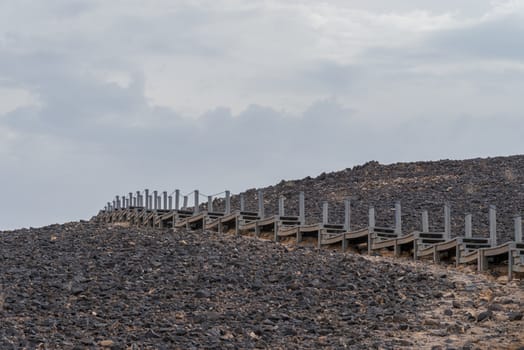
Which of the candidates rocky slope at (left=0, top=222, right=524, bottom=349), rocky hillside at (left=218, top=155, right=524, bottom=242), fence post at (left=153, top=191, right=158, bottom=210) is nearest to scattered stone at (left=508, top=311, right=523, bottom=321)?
rocky slope at (left=0, top=222, right=524, bottom=349)

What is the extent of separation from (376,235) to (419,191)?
→ 50.2 ft

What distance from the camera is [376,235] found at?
2858 cm

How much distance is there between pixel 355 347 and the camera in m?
16.2

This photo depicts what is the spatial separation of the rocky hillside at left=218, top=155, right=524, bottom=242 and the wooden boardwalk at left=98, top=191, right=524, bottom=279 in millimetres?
3599

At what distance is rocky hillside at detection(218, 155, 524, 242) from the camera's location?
36250mm

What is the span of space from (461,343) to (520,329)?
1.31 meters

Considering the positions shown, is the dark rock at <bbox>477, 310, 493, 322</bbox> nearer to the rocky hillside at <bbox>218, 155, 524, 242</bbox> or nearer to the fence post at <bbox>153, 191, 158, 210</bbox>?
the rocky hillside at <bbox>218, 155, 524, 242</bbox>

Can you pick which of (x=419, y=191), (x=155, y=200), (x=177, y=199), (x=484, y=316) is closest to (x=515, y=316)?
(x=484, y=316)

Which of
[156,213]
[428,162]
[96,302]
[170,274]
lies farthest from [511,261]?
[428,162]

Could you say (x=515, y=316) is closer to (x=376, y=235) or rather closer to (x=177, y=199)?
(x=376, y=235)

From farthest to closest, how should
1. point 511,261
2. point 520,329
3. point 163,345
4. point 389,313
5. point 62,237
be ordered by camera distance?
point 62,237 → point 511,261 → point 389,313 → point 520,329 → point 163,345

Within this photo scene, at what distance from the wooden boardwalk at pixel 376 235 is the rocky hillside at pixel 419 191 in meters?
3.60

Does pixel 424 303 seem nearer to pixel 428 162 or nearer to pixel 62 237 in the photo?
pixel 62 237

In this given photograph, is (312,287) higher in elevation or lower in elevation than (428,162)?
lower
